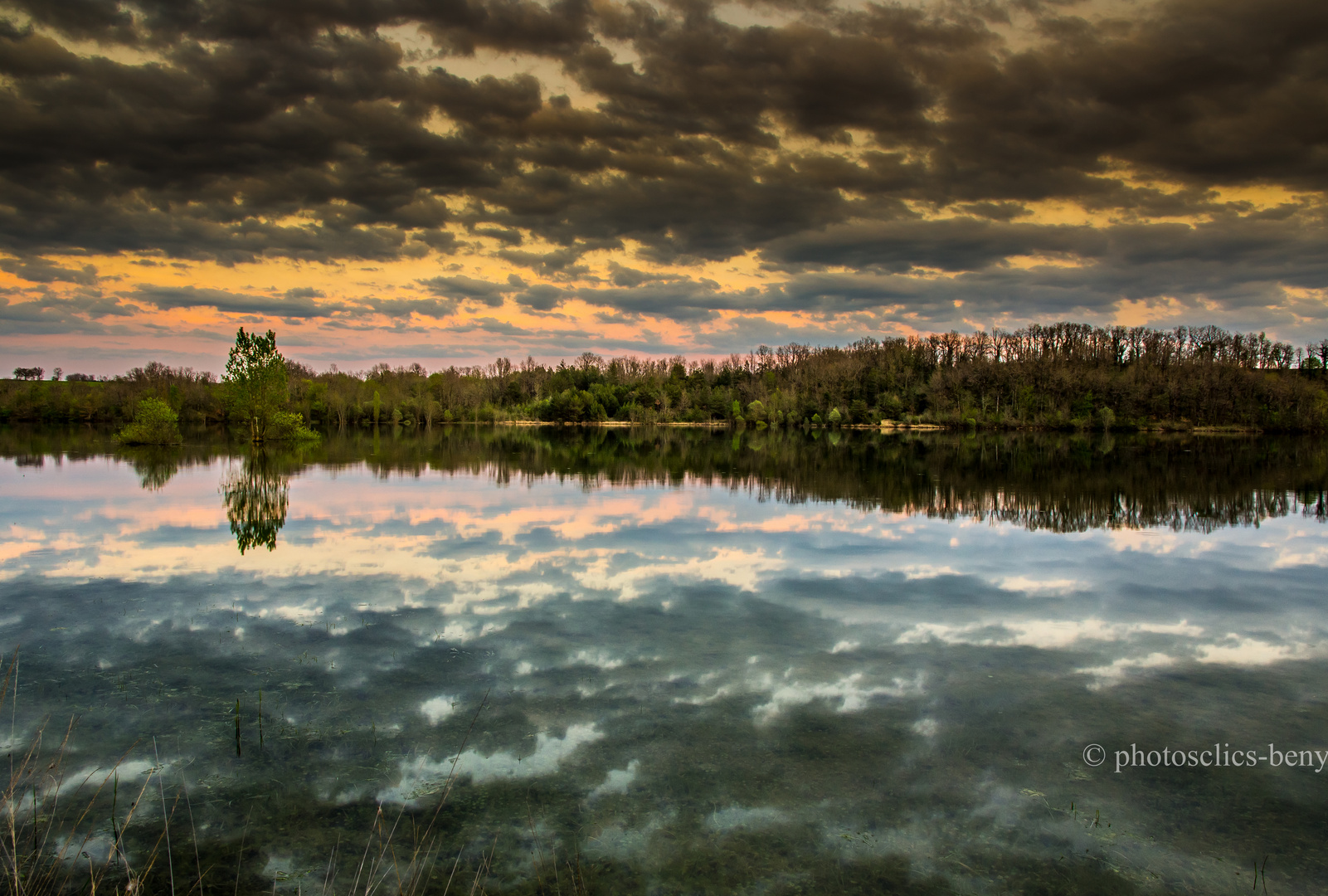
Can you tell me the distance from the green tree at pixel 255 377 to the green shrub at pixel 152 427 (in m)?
4.12

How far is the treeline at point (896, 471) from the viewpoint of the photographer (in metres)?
22.2

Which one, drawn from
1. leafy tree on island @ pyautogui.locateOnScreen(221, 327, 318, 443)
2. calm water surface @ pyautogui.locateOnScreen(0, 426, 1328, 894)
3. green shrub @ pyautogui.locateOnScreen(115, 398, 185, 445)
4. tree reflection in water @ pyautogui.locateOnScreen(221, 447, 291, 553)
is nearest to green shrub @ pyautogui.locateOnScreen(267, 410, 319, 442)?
leafy tree on island @ pyautogui.locateOnScreen(221, 327, 318, 443)

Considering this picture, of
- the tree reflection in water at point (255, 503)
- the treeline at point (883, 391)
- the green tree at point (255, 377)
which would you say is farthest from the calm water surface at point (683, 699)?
the treeline at point (883, 391)

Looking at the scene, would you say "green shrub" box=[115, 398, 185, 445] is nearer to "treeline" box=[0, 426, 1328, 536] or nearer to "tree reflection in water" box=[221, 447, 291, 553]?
"treeline" box=[0, 426, 1328, 536]

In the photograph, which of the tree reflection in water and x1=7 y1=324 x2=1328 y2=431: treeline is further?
x1=7 y1=324 x2=1328 y2=431: treeline

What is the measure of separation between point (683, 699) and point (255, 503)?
733 inches

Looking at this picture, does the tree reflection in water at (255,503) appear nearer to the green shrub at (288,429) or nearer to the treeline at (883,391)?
Answer: the green shrub at (288,429)

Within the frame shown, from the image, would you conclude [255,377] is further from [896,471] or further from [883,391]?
[883,391]

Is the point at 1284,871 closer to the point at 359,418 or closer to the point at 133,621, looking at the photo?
the point at 133,621

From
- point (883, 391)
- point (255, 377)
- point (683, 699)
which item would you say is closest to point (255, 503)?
point (683, 699)

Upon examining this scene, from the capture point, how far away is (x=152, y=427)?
48375mm

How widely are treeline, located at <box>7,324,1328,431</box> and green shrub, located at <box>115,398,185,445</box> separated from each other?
162 feet

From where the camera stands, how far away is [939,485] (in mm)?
28844

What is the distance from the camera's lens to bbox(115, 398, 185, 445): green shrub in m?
48.0
